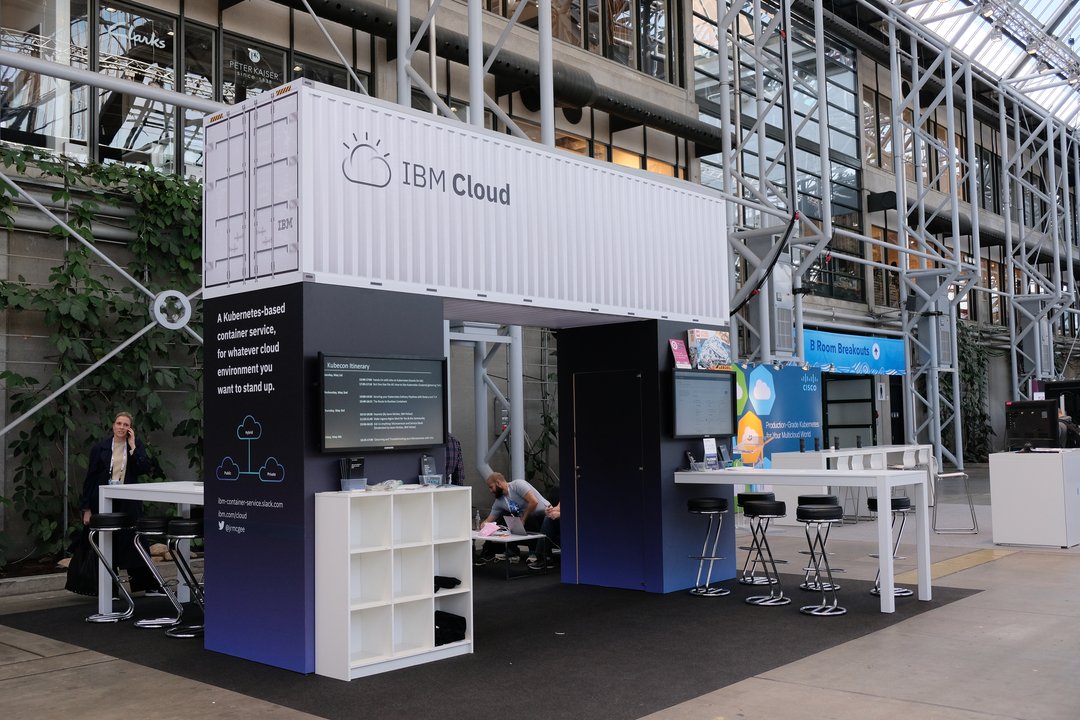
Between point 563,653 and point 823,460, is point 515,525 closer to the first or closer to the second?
point 563,653

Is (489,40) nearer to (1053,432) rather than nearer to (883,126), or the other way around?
(1053,432)

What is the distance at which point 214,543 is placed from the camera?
7.02 m

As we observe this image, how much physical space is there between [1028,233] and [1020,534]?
24216 mm

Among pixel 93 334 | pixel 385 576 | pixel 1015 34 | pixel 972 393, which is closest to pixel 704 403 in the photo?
pixel 385 576

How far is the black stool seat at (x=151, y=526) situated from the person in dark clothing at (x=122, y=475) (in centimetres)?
86

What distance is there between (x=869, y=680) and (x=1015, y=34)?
23.2m

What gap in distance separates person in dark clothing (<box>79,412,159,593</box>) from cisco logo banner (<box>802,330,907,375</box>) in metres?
14.5

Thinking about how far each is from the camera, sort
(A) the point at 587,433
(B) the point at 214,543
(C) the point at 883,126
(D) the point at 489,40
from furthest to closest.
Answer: (C) the point at 883,126 < (D) the point at 489,40 < (A) the point at 587,433 < (B) the point at 214,543

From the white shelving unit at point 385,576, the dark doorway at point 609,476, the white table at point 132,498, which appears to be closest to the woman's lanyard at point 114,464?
the white table at point 132,498

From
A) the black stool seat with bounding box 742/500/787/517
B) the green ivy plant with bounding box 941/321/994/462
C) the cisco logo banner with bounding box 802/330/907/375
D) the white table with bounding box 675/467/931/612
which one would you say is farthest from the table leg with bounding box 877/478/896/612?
the green ivy plant with bounding box 941/321/994/462

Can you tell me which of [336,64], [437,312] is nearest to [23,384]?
[437,312]

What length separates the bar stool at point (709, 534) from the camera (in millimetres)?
8969

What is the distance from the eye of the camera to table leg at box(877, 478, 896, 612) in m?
7.82

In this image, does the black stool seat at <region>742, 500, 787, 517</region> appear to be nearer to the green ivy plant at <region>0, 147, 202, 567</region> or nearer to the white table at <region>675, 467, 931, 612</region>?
the white table at <region>675, 467, 931, 612</region>
